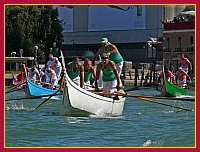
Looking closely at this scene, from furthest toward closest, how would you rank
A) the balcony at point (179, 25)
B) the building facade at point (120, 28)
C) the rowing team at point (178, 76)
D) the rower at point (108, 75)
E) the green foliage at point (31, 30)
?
the building facade at point (120, 28), the balcony at point (179, 25), the green foliage at point (31, 30), the rowing team at point (178, 76), the rower at point (108, 75)

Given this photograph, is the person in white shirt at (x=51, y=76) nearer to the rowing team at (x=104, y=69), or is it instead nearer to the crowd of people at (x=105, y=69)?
the rowing team at (x=104, y=69)

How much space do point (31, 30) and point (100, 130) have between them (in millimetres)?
35304

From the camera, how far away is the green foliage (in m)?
45.2

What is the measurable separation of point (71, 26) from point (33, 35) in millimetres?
14563

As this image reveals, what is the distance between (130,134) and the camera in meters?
10.7

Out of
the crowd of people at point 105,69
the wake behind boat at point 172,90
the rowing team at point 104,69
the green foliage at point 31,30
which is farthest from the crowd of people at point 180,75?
the green foliage at point 31,30

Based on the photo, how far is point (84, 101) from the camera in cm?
1204

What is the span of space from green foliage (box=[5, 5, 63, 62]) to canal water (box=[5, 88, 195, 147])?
30.8 m

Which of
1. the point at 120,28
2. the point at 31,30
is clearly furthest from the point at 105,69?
the point at 120,28

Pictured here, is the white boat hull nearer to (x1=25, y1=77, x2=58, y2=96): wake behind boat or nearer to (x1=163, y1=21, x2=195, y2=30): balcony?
(x1=25, y1=77, x2=58, y2=96): wake behind boat

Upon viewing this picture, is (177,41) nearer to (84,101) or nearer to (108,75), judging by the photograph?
(108,75)

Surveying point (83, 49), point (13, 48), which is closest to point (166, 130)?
point (13, 48)

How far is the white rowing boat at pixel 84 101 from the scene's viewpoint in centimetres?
1172

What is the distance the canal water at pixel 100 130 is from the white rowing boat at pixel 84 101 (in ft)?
0.57
